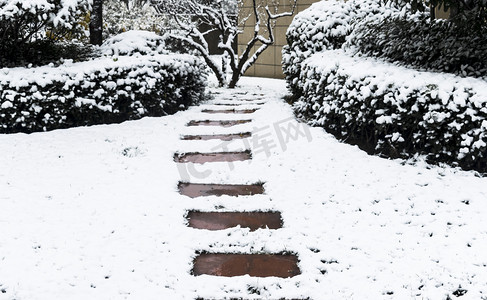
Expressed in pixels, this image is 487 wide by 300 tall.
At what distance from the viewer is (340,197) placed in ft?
14.1

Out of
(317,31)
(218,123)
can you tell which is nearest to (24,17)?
(218,123)

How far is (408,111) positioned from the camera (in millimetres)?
4934

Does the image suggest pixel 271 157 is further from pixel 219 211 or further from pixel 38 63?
pixel 38 63

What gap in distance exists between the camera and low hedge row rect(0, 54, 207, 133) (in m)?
6.32

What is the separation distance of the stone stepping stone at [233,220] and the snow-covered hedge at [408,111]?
6.30 feet

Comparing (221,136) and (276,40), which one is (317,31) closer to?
(221,136)

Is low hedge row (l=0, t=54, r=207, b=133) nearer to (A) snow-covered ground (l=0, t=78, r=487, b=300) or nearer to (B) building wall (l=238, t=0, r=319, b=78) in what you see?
(A) snow-covered ground (l=0, t=78, r=487, b=300)

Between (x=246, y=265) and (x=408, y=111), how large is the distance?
2772 mm

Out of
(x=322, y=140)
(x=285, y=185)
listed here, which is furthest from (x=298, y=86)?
(x=285, y=185)

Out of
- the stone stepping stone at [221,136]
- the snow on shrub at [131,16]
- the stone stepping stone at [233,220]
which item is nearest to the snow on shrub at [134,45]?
the stone stepping stone at [221,136]

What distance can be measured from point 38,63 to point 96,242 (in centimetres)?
486

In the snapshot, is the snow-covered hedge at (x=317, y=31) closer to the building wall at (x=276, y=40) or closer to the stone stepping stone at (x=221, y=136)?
the stone stepping stone at (x=221, y=136)

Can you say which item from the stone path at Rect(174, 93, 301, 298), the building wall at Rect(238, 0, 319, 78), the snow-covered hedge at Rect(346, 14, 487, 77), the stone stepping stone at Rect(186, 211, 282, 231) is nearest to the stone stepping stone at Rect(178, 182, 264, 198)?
the stone path at Rect(174, 93, 301, 298)
